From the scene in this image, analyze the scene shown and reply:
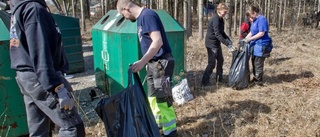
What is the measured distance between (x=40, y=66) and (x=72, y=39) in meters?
4.96

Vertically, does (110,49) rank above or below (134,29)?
below

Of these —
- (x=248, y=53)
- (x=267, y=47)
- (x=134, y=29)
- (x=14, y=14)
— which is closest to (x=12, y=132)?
(x=14, y=14)

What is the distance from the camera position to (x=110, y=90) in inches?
196

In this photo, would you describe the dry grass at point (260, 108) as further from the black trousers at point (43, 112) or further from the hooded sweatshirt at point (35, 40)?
the hooded sweatshirt at point (35, 40)

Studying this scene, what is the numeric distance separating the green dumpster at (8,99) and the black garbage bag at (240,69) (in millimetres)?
3514

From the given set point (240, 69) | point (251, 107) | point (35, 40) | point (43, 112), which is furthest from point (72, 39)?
point (35, 40)

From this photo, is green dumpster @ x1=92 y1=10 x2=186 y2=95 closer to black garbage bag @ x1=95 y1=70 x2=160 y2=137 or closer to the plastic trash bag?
the plastic trash bag

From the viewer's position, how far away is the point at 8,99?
10.6 feet

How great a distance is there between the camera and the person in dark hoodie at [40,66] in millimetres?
2008

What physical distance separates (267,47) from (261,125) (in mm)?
2120

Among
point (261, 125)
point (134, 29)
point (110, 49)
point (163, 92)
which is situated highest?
point (134, 29)

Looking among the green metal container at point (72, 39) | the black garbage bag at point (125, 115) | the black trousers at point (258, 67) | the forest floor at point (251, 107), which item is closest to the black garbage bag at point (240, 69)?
the forest floor at point (251, 107)

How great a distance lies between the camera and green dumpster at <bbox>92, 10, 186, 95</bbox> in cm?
425

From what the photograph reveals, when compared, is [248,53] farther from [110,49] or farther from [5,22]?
[5,22]
